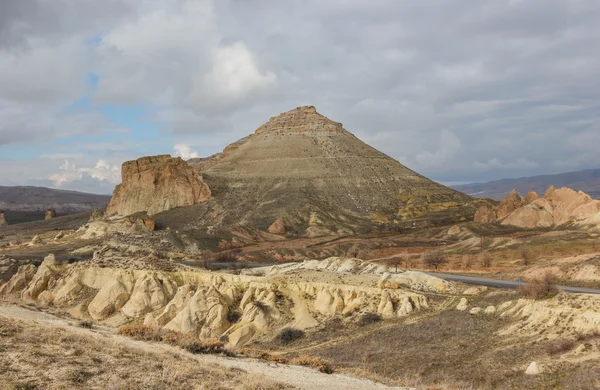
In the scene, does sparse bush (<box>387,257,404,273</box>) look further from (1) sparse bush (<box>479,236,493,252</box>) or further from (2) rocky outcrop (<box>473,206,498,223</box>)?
(2) rocky outcrop (<box>473,206,498,223</box>)

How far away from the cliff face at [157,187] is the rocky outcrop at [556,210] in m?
71.9

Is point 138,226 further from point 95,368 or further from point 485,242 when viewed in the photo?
point 95,368

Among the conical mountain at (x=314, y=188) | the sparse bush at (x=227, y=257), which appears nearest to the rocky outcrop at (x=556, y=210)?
the conical mountain at (x=314, y=188)

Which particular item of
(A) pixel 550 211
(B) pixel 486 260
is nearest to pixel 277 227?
(B) pixel 486 260

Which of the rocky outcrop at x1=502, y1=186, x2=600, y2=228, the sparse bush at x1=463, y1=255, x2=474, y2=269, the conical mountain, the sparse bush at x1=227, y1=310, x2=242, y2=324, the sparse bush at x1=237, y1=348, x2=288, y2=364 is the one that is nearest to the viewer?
the sparse bush at x1=237, y1=348, x2=288, y2=364

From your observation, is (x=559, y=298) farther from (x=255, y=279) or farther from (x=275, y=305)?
(x=255, y=279)

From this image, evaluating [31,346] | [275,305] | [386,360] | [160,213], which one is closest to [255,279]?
[275,305]

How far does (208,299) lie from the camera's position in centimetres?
3984

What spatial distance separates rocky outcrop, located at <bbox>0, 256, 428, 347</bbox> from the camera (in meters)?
36.9

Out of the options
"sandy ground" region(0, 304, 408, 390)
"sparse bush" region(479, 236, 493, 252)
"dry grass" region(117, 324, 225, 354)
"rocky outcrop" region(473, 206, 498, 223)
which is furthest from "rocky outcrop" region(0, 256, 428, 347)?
"rocky outcrop" region(473, 206, 498, 223)

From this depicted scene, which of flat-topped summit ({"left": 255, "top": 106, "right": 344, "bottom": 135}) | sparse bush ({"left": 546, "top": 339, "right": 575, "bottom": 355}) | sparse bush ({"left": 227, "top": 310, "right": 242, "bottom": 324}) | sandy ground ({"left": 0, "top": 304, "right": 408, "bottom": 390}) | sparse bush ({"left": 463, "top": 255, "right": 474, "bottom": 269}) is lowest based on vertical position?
sparse bush ({"left": 227, "top": 310, "right": 242, "bottom": 324})

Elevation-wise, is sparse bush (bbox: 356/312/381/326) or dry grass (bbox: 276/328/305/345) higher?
sparse bush (bbox: 356/312/381/326)

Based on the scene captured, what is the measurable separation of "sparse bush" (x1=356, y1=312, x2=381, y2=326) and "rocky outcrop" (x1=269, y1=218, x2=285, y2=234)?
64.3 meters

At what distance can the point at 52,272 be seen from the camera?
5228 centimetres
